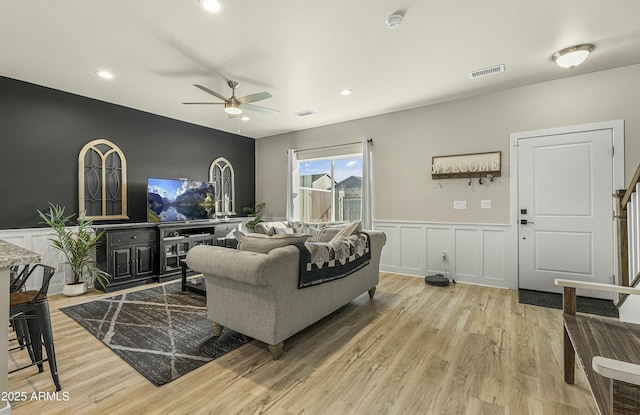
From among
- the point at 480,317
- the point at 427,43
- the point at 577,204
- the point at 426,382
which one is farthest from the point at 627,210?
the point at 426,382

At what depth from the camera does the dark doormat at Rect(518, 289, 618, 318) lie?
10.5 feet

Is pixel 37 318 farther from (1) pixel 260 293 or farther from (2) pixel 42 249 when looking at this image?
(2) pixel 42 249

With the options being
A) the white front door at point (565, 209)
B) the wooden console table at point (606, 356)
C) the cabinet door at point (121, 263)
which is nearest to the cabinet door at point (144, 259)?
the cabinet door at point (121, 263)

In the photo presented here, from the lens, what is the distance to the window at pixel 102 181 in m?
4.23

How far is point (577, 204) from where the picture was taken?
362 centimetres

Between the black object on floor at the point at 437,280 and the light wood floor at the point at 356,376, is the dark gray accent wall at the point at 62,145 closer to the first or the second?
the light wood floor at the point at 356,376

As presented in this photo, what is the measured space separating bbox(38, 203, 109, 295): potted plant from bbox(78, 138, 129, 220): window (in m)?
0.27

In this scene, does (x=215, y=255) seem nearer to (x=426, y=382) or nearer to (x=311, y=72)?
(x=426, y=382)

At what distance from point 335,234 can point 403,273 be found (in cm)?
205

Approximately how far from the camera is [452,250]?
4.48 metres

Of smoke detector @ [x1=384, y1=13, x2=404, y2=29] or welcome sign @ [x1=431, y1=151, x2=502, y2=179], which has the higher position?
smoke detector @ [x1=384, y1=13, x2=404, y2=29]

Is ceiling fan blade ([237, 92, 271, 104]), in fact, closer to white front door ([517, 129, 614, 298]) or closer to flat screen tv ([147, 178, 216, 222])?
flat screen tv ([147, 178, 216, 222])

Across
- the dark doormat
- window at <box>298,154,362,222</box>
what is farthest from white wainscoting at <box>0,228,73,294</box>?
the dark doormat

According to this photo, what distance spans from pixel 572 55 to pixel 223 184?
5.91 metres
